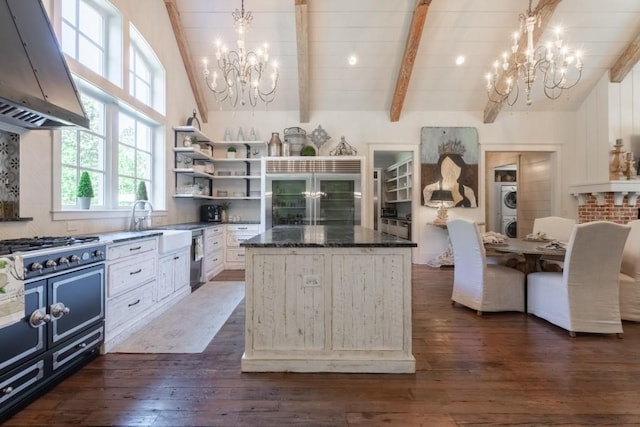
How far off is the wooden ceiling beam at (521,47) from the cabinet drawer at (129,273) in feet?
15.1

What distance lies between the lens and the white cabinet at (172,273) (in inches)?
130

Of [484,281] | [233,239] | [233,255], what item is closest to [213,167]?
[233,239]

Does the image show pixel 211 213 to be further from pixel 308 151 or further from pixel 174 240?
pixel 174 240

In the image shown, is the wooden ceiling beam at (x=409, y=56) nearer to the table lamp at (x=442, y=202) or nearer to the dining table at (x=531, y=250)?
the table lamp at (x=442, y=202)

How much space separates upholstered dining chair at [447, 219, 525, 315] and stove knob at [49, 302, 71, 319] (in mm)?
3419

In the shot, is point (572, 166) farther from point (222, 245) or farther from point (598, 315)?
point (222, 245)

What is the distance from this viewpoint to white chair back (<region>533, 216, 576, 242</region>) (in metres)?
4.11

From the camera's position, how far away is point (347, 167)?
5.25m

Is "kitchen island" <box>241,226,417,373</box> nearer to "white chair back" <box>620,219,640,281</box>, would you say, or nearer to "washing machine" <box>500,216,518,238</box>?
"white chair back" <box>620,219,640,281</box>

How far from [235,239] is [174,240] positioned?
76.3 inches

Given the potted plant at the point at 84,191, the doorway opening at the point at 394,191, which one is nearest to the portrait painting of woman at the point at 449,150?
the doorway opening at the point at 394,191

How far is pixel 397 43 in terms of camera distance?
482cm

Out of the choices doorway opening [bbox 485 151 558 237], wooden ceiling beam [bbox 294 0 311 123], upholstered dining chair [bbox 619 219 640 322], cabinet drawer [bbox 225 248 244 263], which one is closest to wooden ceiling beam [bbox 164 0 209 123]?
wooden ceiling beam [bbox 294 0 311 123]

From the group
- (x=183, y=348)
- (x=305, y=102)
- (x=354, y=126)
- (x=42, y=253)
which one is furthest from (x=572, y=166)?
(x=42, y=253)
